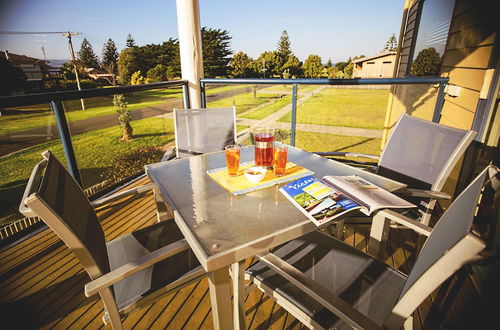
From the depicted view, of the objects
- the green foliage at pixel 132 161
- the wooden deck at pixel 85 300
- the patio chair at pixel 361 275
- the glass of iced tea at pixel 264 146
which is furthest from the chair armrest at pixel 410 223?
the green foliage at pixel 132 161

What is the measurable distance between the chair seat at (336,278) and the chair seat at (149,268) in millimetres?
369

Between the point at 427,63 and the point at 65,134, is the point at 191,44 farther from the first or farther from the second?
the point at 427,63

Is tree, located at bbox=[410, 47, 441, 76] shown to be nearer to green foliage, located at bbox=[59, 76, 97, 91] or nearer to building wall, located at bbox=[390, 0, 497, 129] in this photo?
building wall, located at bbox=[390, 0, 497, 129]

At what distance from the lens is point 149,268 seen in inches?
50.0

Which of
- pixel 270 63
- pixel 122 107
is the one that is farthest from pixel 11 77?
pixel 270 63

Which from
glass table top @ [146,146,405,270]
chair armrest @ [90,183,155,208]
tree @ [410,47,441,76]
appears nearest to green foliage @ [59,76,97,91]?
tree @ [410,47,441,76]

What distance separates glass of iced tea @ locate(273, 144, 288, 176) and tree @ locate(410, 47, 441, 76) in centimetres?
297

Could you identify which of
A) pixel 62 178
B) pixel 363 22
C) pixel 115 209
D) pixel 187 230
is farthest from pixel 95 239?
pixel 363 22

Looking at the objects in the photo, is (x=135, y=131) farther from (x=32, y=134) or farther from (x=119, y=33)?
(x=119, y=33)

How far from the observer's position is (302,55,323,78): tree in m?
38.9

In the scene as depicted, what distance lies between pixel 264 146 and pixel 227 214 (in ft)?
1.77

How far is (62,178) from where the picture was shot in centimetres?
112

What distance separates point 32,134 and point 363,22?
36990mm

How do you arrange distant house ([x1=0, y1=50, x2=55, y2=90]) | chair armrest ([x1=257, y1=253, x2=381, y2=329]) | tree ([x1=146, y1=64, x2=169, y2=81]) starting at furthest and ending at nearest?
tree ([x1=146, y1=64, x2=169, y2=81])
distant house ([x1=0, y1=50, x2=55, y2=90])
chair armrest ([x1=257, y1=253, x2=381, y2=329])
